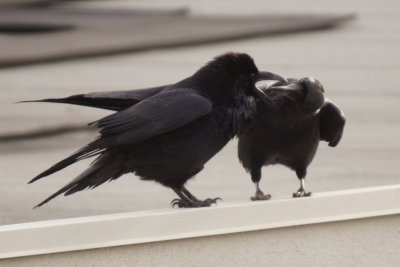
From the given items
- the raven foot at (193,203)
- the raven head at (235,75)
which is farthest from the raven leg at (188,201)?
the raven head at (235,75)

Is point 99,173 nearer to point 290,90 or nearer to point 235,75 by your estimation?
point 235,75

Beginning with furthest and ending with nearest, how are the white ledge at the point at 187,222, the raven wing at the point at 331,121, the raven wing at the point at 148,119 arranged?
the raven wing at the point at 331,121, the raven wing at the point at 148,119, the white ledge at the point at 187,222

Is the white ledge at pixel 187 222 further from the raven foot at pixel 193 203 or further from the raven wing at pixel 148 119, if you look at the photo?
the raven wing at pixel 148 119

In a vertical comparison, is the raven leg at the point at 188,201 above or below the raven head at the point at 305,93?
below

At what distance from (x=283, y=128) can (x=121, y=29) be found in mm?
3418

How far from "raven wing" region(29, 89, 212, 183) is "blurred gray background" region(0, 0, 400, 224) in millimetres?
1257

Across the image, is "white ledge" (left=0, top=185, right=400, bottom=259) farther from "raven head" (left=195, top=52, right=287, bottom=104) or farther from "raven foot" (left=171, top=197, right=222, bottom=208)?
"raven head" (left=195, top=52, right=287, bottom=104)

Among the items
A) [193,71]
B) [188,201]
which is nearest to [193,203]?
[188,201]

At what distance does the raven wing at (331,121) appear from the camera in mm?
4043

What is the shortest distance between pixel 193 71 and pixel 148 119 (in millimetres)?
3101

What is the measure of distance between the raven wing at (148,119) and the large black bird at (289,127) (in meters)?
0.31

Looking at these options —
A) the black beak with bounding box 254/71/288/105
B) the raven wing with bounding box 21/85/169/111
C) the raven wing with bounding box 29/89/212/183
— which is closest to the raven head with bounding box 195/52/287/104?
the black beak with bounding box 254/71/288/105

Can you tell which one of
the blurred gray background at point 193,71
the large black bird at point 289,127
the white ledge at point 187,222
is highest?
the large black bird at point 289,127

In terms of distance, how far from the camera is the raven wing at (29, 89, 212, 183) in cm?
365
